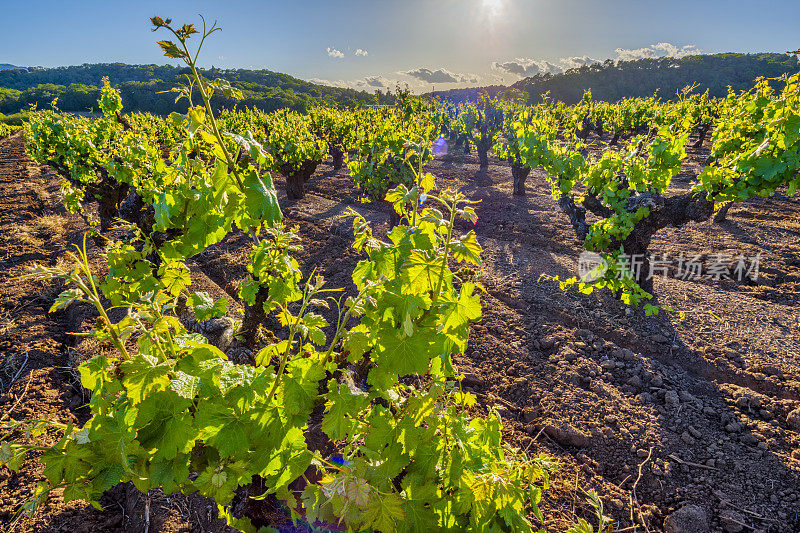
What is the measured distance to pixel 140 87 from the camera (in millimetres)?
70625

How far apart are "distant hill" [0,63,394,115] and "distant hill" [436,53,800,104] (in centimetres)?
3283

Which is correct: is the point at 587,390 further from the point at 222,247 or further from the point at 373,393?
the point at 222,247

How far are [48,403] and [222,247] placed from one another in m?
4.41

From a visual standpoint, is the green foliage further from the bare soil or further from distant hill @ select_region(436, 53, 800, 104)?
distant hill @ select_region(436, 53, 800, 104)

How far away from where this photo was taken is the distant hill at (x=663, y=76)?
62469 millimetres

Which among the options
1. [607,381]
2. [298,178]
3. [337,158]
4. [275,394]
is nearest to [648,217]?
[607,381]

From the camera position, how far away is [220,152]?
1533 mm

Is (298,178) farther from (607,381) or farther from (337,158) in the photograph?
(607,381)

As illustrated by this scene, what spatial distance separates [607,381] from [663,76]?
300 ft

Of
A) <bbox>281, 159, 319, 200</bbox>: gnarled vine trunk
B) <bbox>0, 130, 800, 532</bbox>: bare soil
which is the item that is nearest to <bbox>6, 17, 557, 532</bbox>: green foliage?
<bbox>0, 130, 800, 532</bbox>: bare soil

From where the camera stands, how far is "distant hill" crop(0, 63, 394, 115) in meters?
64.2

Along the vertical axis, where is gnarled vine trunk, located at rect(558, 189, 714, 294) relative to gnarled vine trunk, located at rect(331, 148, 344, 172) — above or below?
below

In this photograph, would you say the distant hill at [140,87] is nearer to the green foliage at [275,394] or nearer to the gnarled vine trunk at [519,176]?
the gnarled vine trunk at [519,176]

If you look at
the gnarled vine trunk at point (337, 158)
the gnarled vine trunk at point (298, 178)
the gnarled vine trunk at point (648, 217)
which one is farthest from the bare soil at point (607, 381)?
the gnarled vine trunk at point (337, 158)
